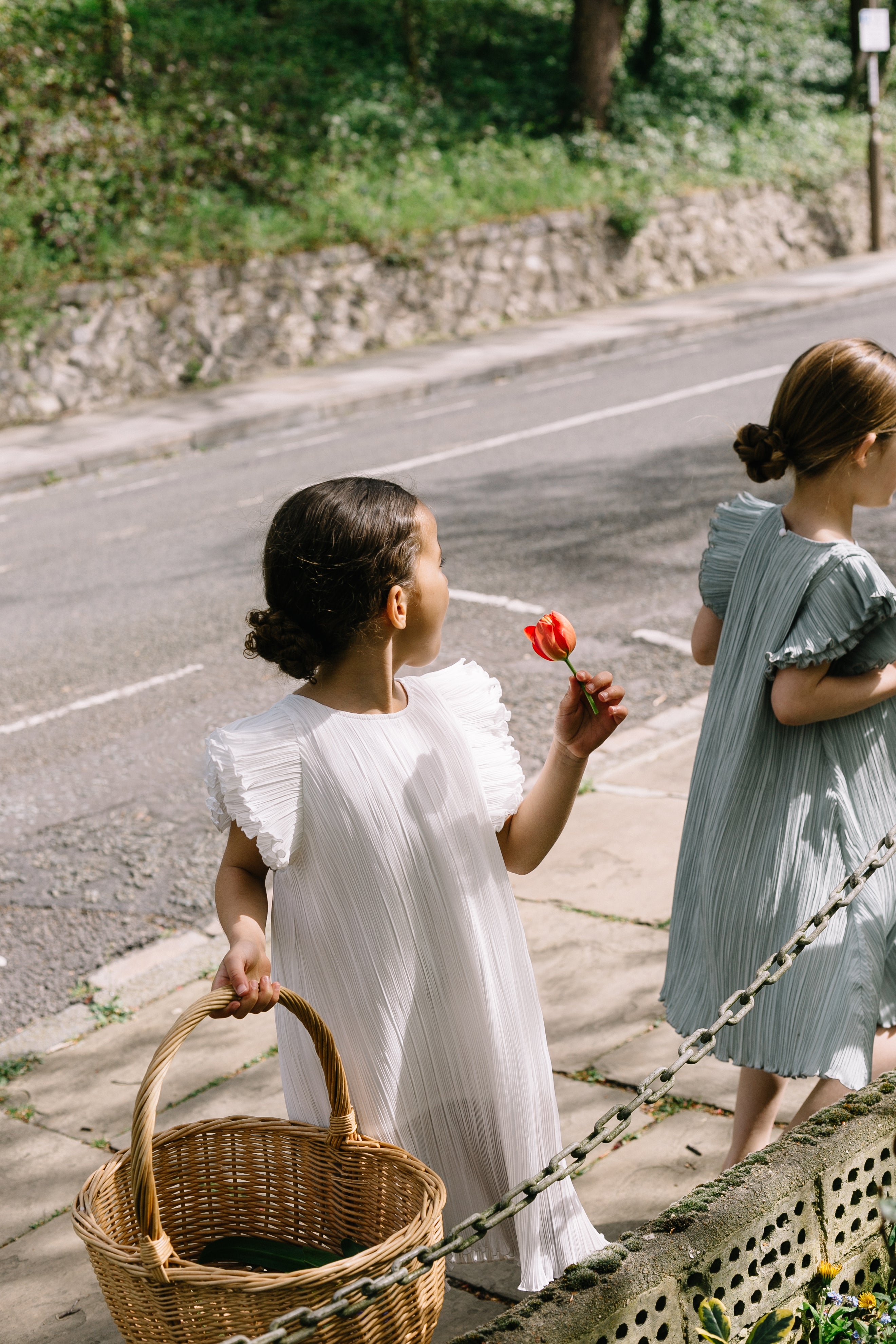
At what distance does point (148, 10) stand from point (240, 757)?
22035 mm

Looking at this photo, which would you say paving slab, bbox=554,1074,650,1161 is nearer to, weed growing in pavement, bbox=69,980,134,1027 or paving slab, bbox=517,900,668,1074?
paving slab, bbox=517,900,668,1074

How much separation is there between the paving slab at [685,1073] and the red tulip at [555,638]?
133 centimetres

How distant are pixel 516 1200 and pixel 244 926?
1.89ft

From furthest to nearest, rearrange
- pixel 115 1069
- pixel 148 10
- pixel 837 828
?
pixel 148 10, pixel 115 1069, pixel 837 828

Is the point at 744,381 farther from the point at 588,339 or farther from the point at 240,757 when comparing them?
the point at 240,757

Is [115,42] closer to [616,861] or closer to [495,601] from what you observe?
[495,601]

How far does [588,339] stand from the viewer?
15.8 metres

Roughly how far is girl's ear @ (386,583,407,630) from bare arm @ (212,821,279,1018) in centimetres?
41

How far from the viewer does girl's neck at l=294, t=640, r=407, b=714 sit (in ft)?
7.05

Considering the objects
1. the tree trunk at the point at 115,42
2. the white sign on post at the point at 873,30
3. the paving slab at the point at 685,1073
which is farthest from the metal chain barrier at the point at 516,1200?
the white sign on post at the point at 873,30

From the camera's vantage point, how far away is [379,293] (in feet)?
56.7

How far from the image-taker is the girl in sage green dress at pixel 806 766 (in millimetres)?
2387

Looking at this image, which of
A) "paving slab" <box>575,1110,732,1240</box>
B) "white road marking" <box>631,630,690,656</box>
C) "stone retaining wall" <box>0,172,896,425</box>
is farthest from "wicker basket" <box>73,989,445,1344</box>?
"stone retaining wall" <box>0,172,896,425</box>

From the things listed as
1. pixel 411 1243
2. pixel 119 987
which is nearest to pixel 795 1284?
pixel 411 1243
